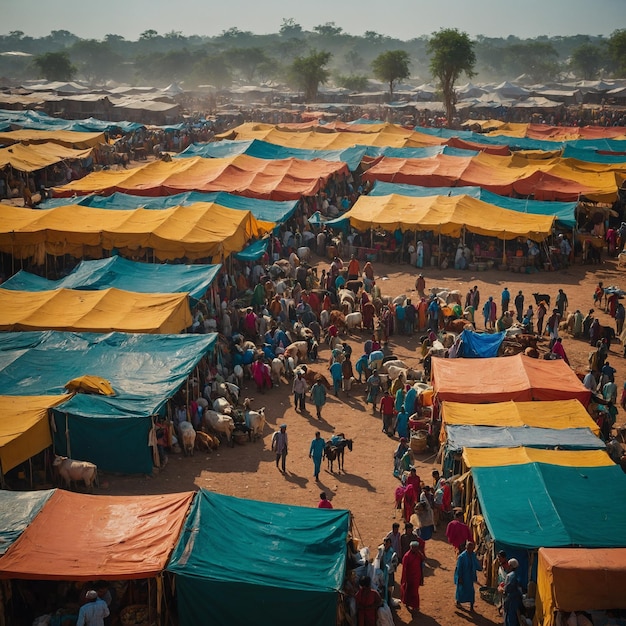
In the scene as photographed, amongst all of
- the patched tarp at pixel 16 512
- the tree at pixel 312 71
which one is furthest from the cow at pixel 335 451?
the tree at pixel 312 71

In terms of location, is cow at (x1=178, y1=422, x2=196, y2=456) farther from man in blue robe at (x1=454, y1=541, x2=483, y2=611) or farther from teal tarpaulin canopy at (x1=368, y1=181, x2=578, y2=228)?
teal tarpaulin canopy at (x1=368, y1=181, x2=578, y2=228)

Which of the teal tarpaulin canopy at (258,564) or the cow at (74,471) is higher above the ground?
the teal tarpaulin canopy at (258,564)

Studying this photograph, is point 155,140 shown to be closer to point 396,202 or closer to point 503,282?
point 396,202

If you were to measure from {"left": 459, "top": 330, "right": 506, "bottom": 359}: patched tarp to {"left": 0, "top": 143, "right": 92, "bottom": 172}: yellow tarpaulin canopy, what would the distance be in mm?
20521

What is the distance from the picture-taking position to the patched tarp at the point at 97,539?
798 centimetres

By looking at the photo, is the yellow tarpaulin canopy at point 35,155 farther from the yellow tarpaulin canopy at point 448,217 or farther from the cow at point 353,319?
the cow at point 353,319

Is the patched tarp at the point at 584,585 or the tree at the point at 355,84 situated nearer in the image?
the patched tarp at the point at 584,585

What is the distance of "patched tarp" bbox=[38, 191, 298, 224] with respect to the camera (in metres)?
24.0

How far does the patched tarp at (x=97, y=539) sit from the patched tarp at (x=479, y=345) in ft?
26.8

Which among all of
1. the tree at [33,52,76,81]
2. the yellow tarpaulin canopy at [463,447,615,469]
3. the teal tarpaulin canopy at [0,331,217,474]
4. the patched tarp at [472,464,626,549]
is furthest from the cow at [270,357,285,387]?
the tree at [33,52,76,81]

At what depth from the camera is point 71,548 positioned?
27.3ft

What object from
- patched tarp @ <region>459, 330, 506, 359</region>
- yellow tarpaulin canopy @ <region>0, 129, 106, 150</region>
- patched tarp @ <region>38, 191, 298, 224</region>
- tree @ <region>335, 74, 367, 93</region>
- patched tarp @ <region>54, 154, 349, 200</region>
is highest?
tree @ <region>335, 74, 367, 93</region>

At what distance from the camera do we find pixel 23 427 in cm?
1126

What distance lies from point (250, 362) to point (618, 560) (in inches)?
375
